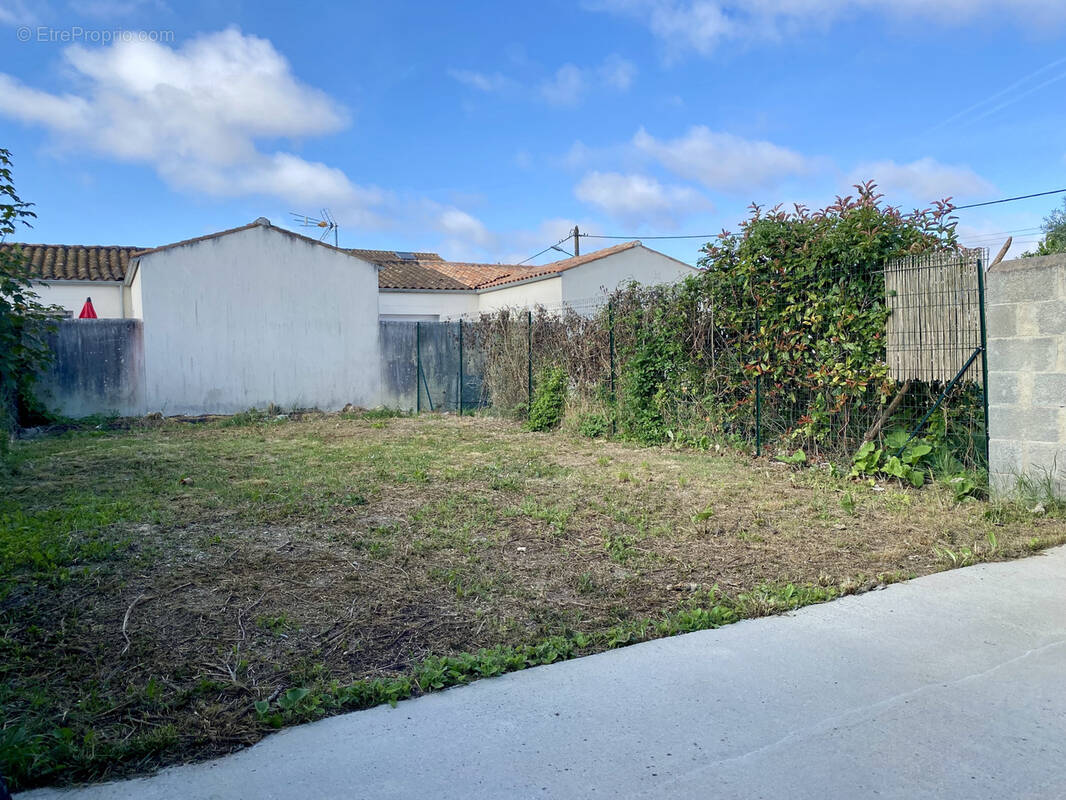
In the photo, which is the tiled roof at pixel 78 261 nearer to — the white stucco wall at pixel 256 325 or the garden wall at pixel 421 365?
the white stucco wall at pixel 256 325

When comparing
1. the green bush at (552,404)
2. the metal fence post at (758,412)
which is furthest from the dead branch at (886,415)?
the green bush at (552,404)

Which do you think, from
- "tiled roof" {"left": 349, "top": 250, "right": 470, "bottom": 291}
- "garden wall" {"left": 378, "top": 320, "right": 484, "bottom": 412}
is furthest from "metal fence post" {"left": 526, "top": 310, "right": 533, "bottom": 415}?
"tiled roof" {"left": 349, "top": 250, "right": 470, "bottom": 291}

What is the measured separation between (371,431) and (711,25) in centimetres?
846

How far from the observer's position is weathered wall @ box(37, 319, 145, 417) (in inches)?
592

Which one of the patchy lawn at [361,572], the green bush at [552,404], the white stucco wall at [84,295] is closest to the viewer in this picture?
the patchy lawn at [361,572]

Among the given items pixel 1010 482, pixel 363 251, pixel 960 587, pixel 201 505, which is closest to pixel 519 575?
pixel 960 587

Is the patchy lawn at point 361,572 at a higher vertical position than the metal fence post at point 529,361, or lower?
lower

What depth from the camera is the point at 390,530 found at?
19.0 ft

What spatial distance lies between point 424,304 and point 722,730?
75.9 ft

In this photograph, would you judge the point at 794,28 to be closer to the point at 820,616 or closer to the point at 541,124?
A: the point at 541,124

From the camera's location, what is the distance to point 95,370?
15.5 meters

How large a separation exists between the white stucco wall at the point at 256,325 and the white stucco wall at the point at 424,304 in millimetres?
6058

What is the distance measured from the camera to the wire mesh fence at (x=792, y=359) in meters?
7.07

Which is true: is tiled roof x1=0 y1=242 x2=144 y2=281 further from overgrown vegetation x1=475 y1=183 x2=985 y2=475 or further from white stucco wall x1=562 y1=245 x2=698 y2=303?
overgrown vegetation x1=475 y1=183 x2=985 y2=475
